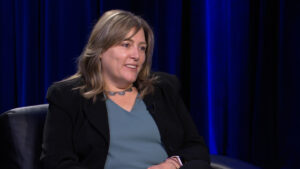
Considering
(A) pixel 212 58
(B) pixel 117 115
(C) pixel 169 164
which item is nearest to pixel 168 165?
(C) pixel 169 164

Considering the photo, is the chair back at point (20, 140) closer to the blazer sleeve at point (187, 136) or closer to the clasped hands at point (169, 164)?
the clasped hands at point (169, 164)

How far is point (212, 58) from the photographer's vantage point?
2402mm

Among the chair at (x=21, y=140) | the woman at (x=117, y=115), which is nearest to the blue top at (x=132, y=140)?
the woman at (x=117, y=115)

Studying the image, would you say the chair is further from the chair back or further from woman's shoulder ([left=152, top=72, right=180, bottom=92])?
woman's shoulder ([left=152, top=72, right=180, bottom=92])

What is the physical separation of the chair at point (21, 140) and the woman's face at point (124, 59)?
35cm

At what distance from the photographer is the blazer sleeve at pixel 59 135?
1.20 metres

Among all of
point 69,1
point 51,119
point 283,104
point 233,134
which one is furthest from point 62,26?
point 283,104

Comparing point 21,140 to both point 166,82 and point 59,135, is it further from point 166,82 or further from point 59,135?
point 166,82

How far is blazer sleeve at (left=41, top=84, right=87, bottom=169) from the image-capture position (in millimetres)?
1200

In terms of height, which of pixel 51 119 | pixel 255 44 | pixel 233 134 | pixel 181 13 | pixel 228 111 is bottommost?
pixel 233 134

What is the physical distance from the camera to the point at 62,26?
2.16 meters

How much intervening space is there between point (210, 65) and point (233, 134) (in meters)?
0.52

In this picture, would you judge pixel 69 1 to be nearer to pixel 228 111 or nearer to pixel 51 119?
pixel 51 119

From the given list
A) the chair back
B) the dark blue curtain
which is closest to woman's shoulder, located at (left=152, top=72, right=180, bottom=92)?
the chair back
